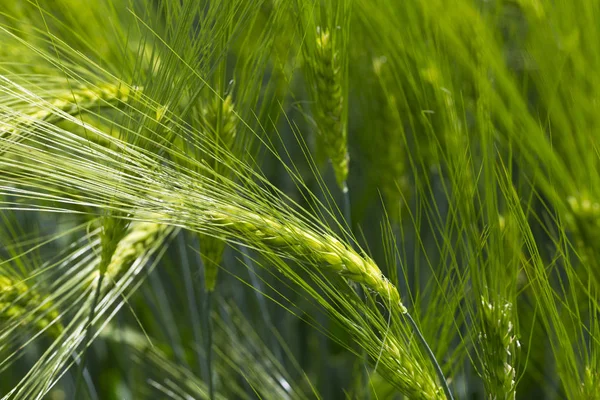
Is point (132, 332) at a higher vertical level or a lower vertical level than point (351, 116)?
lower

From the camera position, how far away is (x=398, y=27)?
75 cm

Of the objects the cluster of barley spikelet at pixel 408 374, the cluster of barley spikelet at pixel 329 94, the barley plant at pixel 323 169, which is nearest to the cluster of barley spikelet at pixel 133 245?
the barley plant at pixel 323 169

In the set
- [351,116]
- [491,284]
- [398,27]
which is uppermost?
[398,27]

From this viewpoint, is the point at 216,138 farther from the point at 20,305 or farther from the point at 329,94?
the point at 20,305

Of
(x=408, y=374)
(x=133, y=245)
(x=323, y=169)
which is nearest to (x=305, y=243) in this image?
(x=408, y=374)

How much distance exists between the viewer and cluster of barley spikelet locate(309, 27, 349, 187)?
2.27 feet

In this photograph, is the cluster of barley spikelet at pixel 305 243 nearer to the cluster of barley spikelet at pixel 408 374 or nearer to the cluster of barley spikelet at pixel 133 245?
the cluster of barley spikelet at pixel 408 374

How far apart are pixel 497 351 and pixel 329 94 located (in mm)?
304

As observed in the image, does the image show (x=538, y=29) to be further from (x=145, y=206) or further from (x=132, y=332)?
(x=132, y=332)

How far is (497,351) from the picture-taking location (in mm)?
550

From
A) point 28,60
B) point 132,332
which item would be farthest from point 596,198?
point 132,332

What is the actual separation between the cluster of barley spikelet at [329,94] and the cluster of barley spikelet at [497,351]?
25 centimetres

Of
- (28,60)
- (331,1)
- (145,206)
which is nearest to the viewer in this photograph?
(145,206)

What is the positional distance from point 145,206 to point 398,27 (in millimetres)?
368
